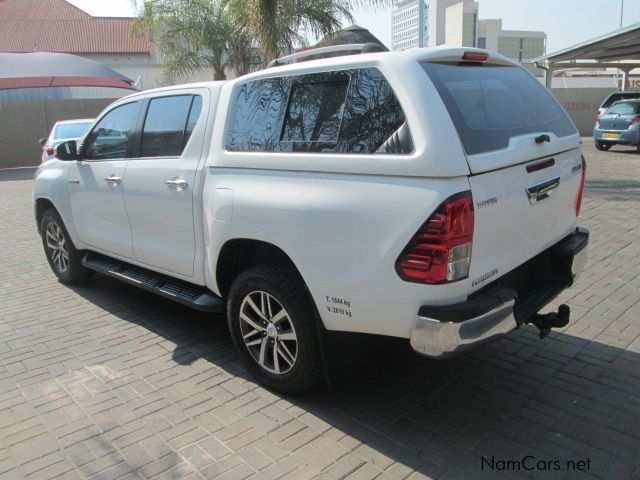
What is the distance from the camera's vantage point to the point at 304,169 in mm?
3102

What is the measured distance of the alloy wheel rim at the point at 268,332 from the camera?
11.1 feet

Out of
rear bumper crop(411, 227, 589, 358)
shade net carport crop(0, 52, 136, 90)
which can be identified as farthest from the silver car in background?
shade net carport crop(0, 52, 136, 90)

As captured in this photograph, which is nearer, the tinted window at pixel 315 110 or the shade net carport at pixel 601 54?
the tinted window at pixel 315 110

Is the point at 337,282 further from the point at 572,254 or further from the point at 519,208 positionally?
the point at 572,254

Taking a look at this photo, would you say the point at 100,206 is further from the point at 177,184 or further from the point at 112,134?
the point at 177,184

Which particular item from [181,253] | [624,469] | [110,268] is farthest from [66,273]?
[624,469]

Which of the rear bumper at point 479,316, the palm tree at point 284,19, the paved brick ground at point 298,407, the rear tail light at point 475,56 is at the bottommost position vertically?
the paved brick ground at point 298,407

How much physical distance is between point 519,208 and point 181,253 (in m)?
2.33

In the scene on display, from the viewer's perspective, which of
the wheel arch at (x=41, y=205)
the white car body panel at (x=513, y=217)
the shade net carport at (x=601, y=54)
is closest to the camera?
the white car body panel at (x=513, y=217)

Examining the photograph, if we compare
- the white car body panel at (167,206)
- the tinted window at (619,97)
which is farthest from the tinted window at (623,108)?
the white car body panel at (167,206)

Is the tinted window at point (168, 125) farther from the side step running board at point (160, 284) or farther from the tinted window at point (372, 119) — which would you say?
the tinted window at point (372, 119)

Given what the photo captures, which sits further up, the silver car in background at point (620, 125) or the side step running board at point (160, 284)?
the silver car in background at point (620, 125)

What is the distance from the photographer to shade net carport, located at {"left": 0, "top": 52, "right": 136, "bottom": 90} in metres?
23.2

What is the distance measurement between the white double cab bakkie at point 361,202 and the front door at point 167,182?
15mm
